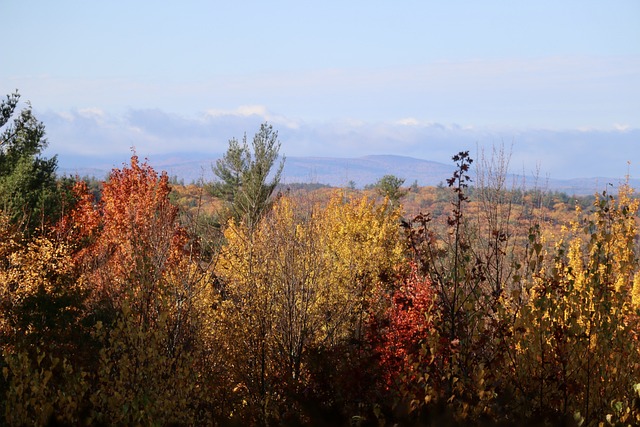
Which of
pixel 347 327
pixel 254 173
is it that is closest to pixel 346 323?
pixel 347 327

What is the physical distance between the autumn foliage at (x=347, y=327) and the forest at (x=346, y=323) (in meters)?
0.06

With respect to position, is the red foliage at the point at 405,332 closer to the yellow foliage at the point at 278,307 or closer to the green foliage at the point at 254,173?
the yellow foliage at the point at 278,307

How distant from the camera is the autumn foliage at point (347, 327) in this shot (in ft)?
26.4

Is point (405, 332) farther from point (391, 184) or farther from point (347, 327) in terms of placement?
point (391, 184)

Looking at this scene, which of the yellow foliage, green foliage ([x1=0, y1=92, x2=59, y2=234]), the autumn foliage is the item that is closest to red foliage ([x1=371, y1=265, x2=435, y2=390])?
the autumn foliage

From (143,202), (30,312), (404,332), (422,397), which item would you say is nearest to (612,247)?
(422,397)

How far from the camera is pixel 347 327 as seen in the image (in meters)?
20.6

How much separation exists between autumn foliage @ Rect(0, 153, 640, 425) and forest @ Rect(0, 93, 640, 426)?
56 mm

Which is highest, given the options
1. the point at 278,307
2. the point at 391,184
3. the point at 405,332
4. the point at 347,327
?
the point at 391,184

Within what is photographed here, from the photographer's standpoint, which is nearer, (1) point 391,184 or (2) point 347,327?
(2) point 347,327

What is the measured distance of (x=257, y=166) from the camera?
44812mm

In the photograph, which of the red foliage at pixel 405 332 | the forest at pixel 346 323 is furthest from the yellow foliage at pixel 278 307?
the red foliage at pixel 405 332

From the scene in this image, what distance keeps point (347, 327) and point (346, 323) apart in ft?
2.52

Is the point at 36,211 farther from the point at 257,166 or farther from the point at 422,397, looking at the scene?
the point at 422,397
